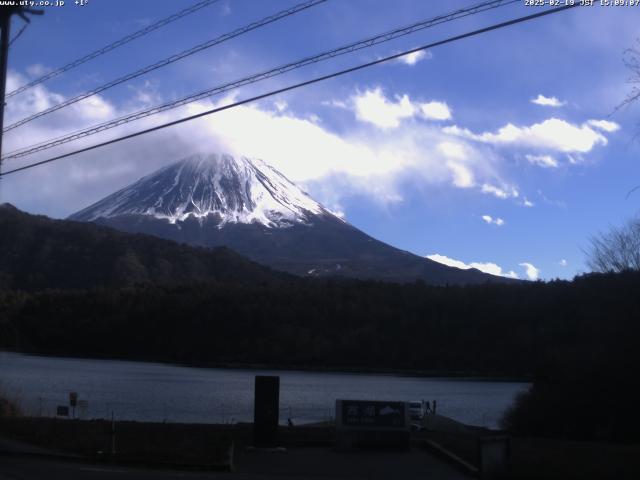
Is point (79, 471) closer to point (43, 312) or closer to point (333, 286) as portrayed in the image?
point (43, 312)

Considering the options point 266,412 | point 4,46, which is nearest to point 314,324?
point 266,412

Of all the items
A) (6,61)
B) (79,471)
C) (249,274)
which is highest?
(249,274)

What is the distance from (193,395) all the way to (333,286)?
72.0 metres

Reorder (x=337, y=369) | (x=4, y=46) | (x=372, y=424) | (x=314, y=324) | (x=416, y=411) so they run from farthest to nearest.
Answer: (x=314, y=324) → (x=337, y=369) → (x=416, y=411) → (x=372, y=424) → (x=4, y=46)

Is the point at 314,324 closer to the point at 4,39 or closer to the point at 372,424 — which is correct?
the point at 372,424

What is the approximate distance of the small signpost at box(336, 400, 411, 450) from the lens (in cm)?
2155

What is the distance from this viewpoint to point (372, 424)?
21.8 meters

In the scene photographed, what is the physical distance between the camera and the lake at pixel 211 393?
43.8 m

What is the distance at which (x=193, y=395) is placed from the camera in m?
57.4

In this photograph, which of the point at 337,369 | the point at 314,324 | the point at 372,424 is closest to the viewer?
the point at 372,424

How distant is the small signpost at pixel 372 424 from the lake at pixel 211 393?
577 inches

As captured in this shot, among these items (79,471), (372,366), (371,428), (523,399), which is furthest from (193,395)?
(372,366)

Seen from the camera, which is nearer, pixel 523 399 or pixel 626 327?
pixel 626 327

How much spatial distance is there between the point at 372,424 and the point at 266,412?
114 inches
